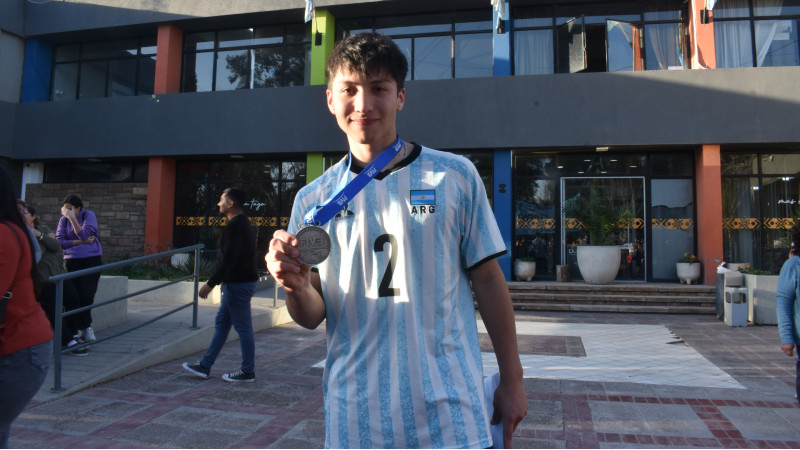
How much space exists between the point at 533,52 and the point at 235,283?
457 inches

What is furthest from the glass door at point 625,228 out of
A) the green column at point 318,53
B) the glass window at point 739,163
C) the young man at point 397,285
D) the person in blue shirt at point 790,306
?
the young man at point 397,285

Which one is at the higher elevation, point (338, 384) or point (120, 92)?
point (120, 92)

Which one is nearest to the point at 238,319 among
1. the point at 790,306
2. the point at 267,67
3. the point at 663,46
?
the point at 790,306

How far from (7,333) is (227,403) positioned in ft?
8.47

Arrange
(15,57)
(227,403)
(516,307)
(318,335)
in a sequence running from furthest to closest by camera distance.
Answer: (15,57), (516,307), (318,335), (227,403)

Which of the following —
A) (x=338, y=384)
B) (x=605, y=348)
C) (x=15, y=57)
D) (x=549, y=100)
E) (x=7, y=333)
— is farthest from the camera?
(x=15, y=57)

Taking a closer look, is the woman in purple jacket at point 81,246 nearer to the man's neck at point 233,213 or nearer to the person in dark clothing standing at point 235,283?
the person in dark clothing standing at point 235,283

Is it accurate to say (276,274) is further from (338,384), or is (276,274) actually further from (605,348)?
(605,348)

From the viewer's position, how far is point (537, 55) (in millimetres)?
14250

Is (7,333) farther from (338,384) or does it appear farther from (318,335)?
(318,335)

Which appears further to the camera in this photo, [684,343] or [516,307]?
[516,307]

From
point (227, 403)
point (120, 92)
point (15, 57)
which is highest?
point (15, 57)

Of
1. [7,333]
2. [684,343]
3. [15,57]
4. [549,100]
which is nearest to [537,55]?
[549,100]

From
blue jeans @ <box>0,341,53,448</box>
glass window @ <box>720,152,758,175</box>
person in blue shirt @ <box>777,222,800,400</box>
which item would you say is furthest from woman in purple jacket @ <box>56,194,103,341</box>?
glass window @ <box>720,152,758,175</box>
